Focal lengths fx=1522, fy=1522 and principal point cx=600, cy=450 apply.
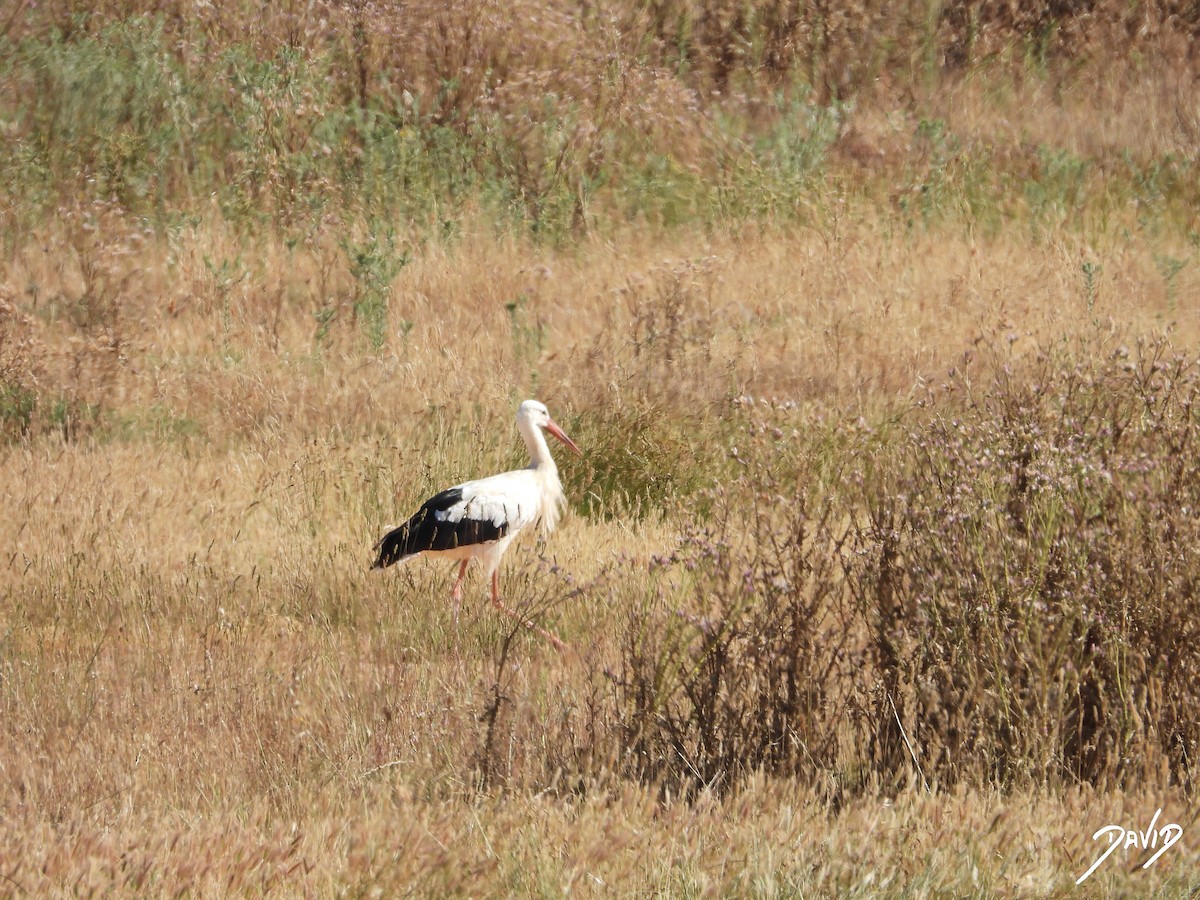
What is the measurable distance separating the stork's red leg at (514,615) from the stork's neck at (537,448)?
552 millimetres

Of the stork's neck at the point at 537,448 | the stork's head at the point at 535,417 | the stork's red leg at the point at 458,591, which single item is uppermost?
the stork's head at the point at 535,417

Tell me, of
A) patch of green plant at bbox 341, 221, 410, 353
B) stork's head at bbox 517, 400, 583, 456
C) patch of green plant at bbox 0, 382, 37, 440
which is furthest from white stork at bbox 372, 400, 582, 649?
patch of green plant at bbox 341, 221, 410, 353

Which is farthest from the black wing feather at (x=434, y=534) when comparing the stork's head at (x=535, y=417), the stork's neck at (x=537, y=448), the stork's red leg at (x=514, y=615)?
the stork's head at (x=535, y=417)

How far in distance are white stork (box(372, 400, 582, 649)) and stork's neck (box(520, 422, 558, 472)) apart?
0.32 ft

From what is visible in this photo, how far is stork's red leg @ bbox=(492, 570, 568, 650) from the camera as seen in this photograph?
17.6ft

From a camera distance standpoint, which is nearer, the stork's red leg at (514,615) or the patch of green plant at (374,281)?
the stork's red leg at (514,615)

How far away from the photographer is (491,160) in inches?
503

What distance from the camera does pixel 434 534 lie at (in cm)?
623

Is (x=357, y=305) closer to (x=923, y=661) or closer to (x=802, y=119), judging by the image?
(x=802, y=119)

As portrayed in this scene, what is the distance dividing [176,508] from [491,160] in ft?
20.4

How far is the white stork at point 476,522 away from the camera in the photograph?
626 cm
